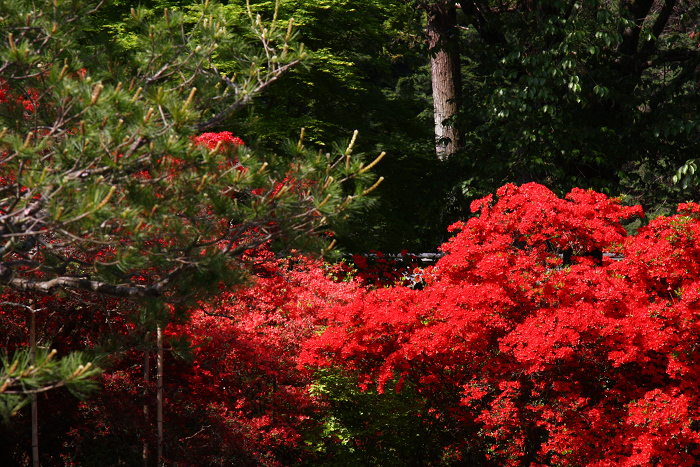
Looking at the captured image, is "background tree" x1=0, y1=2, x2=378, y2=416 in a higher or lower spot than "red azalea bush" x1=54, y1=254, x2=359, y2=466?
higher

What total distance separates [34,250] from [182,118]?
149 centimetres

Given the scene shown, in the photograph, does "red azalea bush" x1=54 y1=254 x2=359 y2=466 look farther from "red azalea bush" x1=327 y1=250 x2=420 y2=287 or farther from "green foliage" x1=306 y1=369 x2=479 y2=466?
"red azalea bush" x1=327 y1=250 x2=420 y2=287

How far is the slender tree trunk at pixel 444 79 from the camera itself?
37.3 ft

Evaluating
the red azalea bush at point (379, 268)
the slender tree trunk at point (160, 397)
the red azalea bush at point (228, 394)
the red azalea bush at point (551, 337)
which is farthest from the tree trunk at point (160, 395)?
the red azalea bush at point (379, 268)

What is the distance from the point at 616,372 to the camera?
5.18 metres

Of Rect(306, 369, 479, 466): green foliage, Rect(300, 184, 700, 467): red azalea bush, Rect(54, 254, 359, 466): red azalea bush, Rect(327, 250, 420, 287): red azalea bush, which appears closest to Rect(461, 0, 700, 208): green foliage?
Rect(327, 250, 420, 287): red azalea bush

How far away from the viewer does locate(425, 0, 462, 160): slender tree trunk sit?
37.3 feet

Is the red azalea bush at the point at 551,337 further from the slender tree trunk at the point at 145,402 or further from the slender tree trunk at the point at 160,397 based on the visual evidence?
the slender tree trunk at the point at 145,402

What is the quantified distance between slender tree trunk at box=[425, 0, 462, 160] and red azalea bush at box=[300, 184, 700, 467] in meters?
5.37

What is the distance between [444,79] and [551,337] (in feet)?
25.2

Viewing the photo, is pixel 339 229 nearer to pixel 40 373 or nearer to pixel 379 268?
pixel 40 373

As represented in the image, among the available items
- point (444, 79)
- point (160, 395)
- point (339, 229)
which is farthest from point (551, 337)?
point (444, 79)

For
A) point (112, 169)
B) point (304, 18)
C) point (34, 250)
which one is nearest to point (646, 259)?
point (112, 169)

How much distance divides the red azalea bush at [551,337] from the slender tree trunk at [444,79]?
211 inches
